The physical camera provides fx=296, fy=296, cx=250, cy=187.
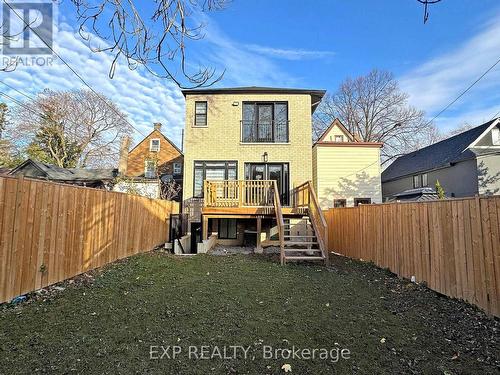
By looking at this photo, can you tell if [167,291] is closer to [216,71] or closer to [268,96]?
[216,71]

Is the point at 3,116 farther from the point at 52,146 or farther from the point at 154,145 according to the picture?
the point at 154,145

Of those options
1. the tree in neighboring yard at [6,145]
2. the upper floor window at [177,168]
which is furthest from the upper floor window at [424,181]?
the tree in neighboring yard at [6,145]

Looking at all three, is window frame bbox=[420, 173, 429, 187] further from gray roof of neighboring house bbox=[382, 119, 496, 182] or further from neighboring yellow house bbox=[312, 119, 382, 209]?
neighboring yellow house bbox=[312, 119, 382, 209]

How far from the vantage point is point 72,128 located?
997 inches

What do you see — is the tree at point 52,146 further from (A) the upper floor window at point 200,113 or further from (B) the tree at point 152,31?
(B) the tree at point 152,31

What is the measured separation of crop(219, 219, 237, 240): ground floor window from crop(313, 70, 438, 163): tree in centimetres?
2179

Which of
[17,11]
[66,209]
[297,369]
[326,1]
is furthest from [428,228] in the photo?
[17,11]

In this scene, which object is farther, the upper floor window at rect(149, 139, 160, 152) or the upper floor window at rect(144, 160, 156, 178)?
the upper floor window at rect(149, 139, 160, 152)

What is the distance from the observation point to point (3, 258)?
12.8 feet

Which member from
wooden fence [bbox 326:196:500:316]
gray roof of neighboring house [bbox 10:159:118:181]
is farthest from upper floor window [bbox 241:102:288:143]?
gray roof of neighboring house [bbox 10:159:118:181]

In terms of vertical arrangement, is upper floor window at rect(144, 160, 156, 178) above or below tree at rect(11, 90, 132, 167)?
below

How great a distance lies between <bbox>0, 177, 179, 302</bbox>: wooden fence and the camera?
4.04 meters

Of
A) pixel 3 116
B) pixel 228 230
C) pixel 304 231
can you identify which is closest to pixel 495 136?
pixel 304 231

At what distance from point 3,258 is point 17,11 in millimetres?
3169
